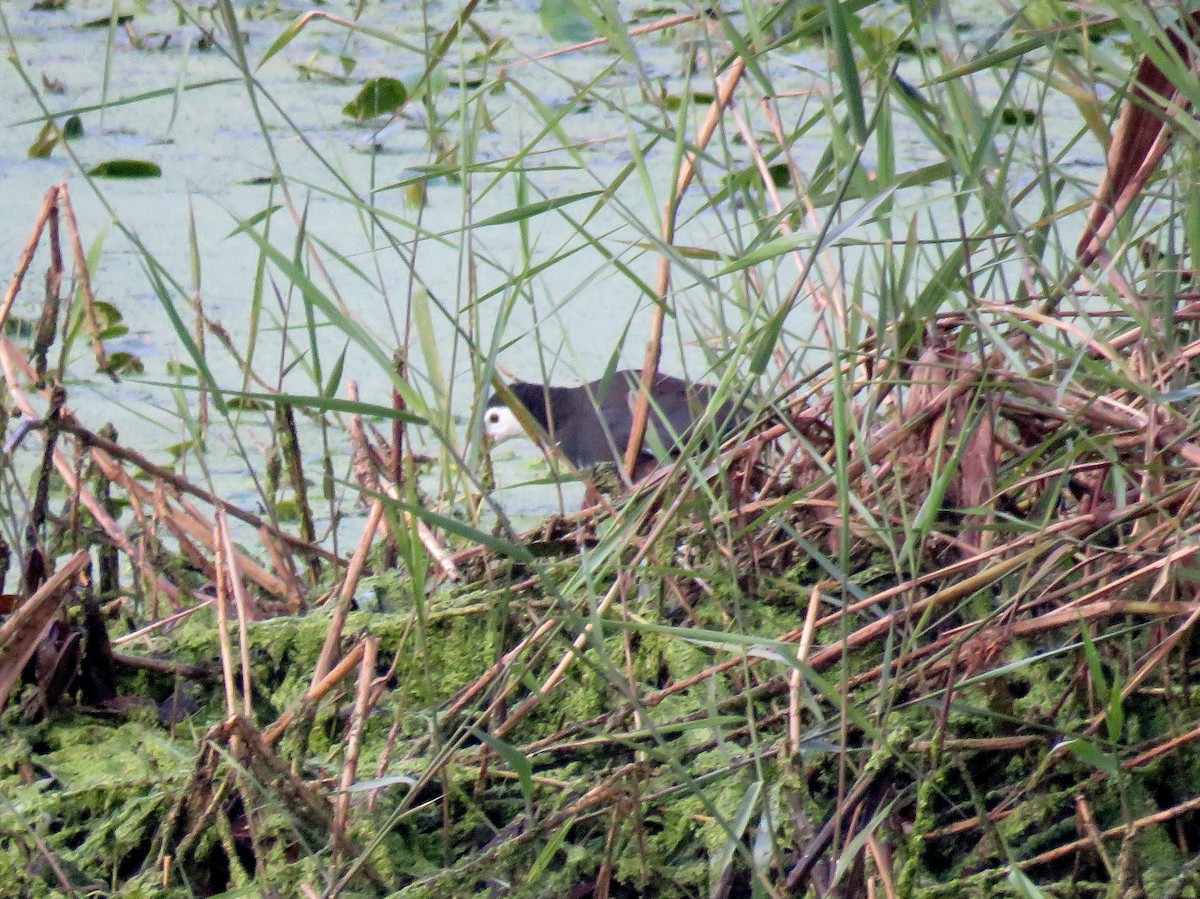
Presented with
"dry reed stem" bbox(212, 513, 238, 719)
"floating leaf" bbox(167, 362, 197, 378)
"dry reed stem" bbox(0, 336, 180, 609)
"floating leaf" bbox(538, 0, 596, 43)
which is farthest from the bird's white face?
"dry reed stem" bbox(212, 513, 238, 719)

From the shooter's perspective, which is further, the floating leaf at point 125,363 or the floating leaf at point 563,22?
the floating leaf at point 563,22

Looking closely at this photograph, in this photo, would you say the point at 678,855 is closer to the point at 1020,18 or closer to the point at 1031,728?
the point at 1031,728

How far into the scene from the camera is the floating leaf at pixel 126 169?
323 centimetres

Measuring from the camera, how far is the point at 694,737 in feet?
3.52

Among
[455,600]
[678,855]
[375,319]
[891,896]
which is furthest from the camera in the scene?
[375,319]

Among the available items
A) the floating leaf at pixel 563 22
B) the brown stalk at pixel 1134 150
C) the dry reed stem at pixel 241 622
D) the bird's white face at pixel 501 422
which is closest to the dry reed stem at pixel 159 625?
the dry reed stem at pixel 241 622

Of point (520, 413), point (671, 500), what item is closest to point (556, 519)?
point (520, 413)

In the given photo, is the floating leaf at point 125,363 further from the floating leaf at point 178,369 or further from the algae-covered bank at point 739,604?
the algae-covered bank at point 739,604

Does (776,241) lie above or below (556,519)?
above

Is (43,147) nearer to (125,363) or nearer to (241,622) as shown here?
(125,363)

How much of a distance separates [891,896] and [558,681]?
0.31 meters

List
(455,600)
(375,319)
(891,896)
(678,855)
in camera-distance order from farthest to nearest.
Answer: (375,319), (455,600), (678,855), (891,896)

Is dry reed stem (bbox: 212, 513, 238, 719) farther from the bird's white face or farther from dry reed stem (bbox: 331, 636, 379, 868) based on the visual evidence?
the bird's white face

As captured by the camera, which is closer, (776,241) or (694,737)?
(776,241)
